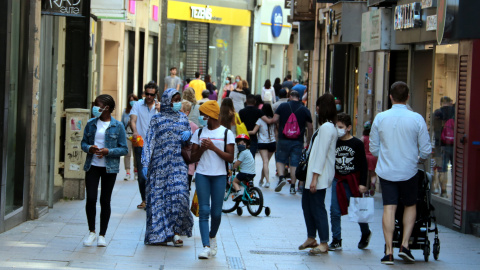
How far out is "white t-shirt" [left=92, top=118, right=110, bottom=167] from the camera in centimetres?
1002

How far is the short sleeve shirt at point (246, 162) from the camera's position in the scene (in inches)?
548

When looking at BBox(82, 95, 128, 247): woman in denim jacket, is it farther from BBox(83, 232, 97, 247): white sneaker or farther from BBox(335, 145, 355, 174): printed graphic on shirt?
BBox(335, 145, 355, 174): printed graphic on shirt

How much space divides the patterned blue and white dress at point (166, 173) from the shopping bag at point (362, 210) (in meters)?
1.91

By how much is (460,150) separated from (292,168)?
4.85m

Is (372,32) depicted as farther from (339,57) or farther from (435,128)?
(339,57)

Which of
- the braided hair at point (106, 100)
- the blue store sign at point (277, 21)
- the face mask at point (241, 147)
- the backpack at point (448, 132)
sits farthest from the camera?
the blue store sign at point (277, 21)

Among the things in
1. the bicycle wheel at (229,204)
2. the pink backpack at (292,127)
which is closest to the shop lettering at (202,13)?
the pink backpack at (292,127)

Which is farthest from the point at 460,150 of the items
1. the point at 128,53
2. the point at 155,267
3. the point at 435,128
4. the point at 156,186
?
the point at 128,53

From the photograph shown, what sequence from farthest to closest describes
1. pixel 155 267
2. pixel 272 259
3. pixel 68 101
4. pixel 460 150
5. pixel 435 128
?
pixel 68 101, pixel 435 128, pixel 460 150, pixel 272 259, pixel 155 267

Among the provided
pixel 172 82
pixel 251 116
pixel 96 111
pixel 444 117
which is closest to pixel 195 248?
pixel 96 111

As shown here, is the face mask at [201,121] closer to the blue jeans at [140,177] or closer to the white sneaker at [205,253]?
the blue jeans at [140,177]

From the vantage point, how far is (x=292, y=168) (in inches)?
668

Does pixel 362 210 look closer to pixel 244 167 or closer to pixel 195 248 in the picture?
pixel 195 248

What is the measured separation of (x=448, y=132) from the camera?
13.3 metres
